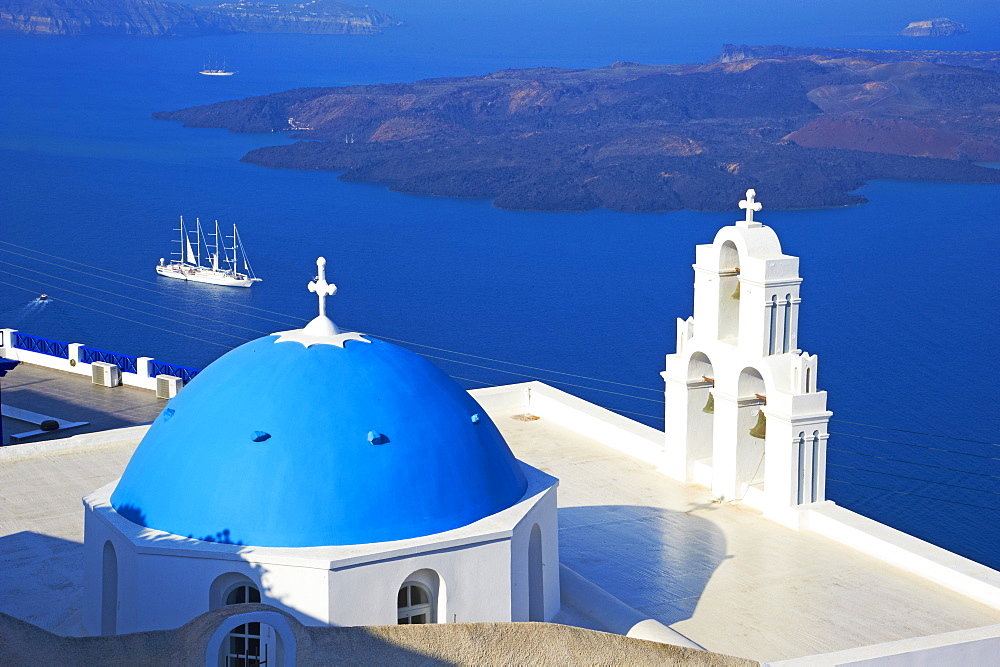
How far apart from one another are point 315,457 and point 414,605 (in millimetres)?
1667

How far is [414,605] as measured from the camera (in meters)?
12.0

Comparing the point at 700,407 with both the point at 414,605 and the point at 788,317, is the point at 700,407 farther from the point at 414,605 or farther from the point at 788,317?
the point at 414,605

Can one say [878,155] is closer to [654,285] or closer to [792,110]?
[792,110]

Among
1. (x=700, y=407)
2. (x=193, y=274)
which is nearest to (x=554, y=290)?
(x=193, y=274)

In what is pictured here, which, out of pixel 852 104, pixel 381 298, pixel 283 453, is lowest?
pixel 381 298

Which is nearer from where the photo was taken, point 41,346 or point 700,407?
point 700,407

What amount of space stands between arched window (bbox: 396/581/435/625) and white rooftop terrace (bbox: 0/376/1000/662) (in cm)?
209

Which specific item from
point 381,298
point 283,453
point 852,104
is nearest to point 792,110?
point 852,104

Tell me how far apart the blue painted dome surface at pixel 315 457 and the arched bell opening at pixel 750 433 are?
539 cm

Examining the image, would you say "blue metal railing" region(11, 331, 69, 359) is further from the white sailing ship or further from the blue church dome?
the white sailing ship

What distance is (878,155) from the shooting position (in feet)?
436

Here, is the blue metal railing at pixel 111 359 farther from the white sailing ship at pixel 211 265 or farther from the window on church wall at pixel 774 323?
the white sailing ship at pixel 211 265

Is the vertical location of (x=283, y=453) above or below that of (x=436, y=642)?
above

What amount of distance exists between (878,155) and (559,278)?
207 feet
